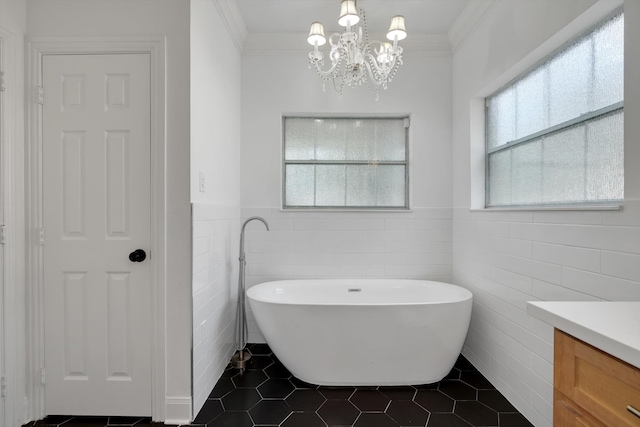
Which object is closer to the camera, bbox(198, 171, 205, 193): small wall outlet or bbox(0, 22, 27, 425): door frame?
bbox(0, 22, 27, 425): door frame

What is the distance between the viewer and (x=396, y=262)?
2.84 m

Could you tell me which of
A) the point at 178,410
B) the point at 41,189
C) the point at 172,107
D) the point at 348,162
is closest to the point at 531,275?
the point at 348,162

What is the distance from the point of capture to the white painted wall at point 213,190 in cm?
186

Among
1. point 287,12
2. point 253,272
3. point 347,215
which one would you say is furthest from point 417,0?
point 253,272

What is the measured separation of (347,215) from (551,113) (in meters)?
1.58

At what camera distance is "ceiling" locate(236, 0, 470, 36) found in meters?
2.36

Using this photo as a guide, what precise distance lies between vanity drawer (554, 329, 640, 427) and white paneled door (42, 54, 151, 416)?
184cm

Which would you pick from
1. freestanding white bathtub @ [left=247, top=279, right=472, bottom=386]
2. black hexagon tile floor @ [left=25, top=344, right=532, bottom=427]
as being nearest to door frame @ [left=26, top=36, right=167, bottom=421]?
black hexagon tile floor @ [left=25, top=344, right=532, bottom=427]

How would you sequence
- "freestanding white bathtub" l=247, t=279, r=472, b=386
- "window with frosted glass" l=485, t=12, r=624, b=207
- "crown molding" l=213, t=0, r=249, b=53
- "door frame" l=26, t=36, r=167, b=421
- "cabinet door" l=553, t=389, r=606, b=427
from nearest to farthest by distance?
1. "cabinet door" l=553, t=389, r=606, b=427
2. "window with frosted glass" l=485, t=12, r=624, b=207
3. "door frame" l=26, t=36, r=167, b=421
4. "freestanding white bathtub" l=247, t=279, r=472, b=386
5. "crown molding" l=213, t=0, r=249, b=53

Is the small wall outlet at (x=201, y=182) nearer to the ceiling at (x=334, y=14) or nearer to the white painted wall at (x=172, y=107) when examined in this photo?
the white painted wall at (x=172, y=107)

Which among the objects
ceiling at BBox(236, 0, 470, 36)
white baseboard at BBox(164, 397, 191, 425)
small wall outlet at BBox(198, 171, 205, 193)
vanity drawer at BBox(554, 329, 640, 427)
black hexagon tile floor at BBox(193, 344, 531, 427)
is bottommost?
black hexagon tile floor at BBox(193, 344, 531, 427)

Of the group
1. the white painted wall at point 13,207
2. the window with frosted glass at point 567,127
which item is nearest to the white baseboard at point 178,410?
the white painted wall at point 13,207

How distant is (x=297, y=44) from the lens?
2771mm

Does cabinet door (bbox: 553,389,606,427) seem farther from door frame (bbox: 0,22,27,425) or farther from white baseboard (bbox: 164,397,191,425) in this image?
door frame (bbox: 0,22,27,425)
